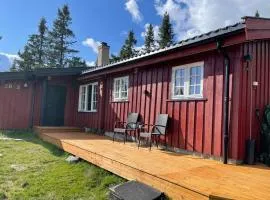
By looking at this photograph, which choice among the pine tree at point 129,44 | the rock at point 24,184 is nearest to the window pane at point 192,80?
the rock at point 24,184

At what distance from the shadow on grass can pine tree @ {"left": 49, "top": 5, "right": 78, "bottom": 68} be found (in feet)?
70.9

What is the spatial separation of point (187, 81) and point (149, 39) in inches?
1014

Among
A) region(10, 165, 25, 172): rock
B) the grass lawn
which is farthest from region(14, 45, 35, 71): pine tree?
region(10, 165, 25, 172): rock

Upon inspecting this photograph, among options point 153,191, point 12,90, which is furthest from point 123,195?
point 12,90

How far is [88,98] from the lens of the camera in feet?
37.7

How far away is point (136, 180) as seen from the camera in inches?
170

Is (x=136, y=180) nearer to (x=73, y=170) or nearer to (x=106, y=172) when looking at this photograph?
(x=106, y=172)

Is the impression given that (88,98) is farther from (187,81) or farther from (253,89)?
(253,89)

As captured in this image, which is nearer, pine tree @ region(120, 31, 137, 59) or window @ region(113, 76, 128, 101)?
window @ region(113, 76, 128, 101)

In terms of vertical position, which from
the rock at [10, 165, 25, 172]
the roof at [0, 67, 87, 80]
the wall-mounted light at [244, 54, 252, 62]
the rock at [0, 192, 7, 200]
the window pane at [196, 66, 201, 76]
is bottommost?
the rock at [0, 192, 7, 200]

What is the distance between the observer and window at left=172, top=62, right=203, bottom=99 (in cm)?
620

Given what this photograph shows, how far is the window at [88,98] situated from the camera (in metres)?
11.0

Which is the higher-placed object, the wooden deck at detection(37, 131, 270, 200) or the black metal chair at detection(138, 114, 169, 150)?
the black metal chair at detection(138, 114, 169, 150)

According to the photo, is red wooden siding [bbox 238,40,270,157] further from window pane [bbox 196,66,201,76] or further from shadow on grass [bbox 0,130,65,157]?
shadow on grass [bbox 0,130,65,157]
